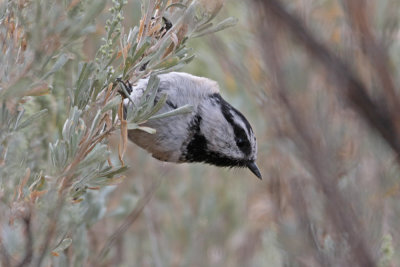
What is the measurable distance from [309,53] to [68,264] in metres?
1.59

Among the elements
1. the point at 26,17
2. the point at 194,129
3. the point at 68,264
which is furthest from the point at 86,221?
the point at 26,17

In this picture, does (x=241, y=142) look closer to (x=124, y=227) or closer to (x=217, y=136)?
(x=217, y=136)

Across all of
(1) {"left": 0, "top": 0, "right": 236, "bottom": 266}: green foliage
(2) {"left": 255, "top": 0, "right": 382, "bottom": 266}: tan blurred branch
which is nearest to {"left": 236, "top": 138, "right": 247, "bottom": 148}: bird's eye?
(1) {"left": 0, "top": 0, "right": 236, "bottom": 266}: green foliage

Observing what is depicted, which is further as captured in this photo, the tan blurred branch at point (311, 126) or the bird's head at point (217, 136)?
the bird's head at point (217, 136)

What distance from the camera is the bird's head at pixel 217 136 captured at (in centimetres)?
317

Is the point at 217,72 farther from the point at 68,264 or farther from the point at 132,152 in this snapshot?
the point at 68,264

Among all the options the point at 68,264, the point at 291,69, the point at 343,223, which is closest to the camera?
the point at 343,223

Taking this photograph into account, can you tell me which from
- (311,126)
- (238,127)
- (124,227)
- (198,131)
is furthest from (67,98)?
(238,127)

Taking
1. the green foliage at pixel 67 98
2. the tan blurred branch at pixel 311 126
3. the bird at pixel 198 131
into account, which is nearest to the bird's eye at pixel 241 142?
A: the bird at pixel 198 131

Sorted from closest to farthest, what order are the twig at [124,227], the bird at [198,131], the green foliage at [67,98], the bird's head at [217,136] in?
1. the green foliage at [67,98]
2. the twig at [124,227]
3. the bird at [198,131]
4. the bird's head at [217,136]

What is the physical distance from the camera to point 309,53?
1.45 meters

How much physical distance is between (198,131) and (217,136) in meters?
0.11

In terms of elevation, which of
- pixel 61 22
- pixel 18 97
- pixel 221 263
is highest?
pixel 61 22

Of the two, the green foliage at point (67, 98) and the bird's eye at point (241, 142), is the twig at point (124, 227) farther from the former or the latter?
the bird's eye at point (241, 142)
